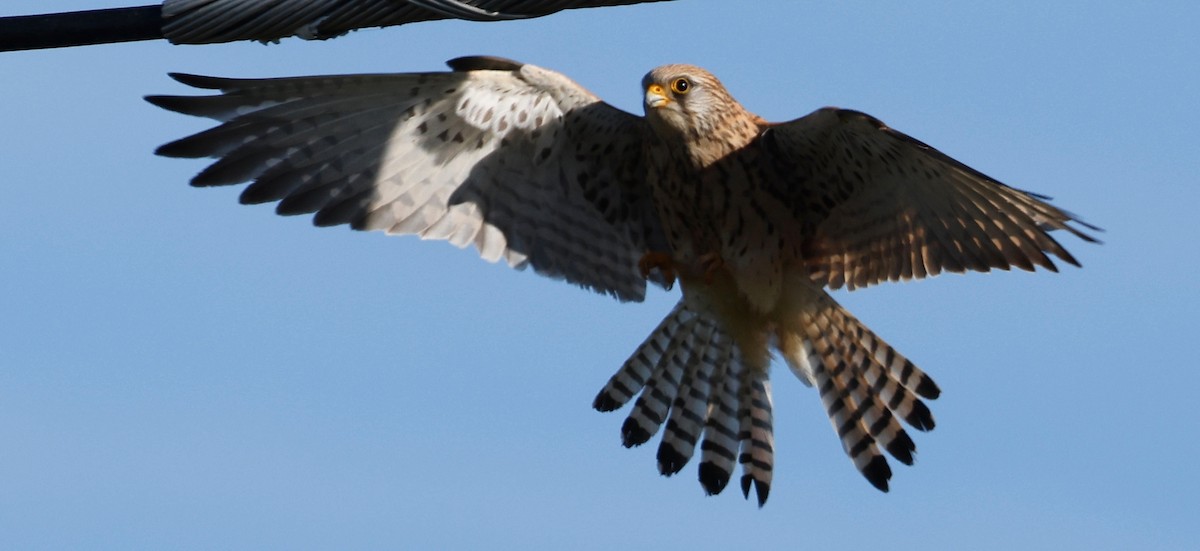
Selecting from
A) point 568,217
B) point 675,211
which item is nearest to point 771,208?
point 675,211

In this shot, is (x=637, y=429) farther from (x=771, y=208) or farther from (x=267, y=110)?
(x=267, y=110)

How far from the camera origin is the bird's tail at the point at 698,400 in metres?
6.12

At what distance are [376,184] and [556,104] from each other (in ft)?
2.25

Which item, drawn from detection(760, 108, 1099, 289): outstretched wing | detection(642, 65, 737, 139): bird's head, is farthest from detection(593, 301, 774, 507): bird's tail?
detection(642, 65, 737, 139): bird's head

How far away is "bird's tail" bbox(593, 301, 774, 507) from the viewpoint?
6117 millimetres

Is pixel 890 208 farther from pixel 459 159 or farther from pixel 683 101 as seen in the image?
pixel 459 159

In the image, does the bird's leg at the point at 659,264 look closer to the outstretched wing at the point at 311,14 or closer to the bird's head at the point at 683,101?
the bird's head at the point at 683,101

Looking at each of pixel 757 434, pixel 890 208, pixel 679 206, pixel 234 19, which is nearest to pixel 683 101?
pixel 679 206

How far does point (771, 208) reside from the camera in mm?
5863

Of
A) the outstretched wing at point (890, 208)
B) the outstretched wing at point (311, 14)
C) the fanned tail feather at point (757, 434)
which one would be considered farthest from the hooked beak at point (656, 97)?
the outstretched wing at point (311, 14)

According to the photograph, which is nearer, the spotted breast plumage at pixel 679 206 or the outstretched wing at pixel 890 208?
the outstretched wing at pixel 890 208

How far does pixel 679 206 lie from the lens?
5863 mm

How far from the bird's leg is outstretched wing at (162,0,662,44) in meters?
2.88

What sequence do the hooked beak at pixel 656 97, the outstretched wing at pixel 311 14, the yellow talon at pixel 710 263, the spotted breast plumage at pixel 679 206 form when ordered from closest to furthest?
the outstretched wing at pixel 311 14 < the spotted breast plumage at pixel 679 206 < the hooked beak at pixel 656 97 < the yellow talon at pixel 710 263
